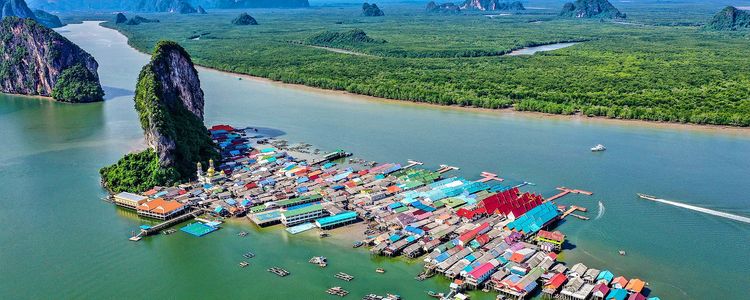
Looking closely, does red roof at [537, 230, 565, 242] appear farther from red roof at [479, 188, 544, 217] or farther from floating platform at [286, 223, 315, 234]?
floating platform at [286, 223, 315, 234]

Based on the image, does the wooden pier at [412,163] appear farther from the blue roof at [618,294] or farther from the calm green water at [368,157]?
the blue roof at [618,294]

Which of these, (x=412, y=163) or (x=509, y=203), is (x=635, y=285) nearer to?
(x=509, y=203)

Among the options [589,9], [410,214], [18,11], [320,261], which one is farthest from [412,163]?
[589,9]

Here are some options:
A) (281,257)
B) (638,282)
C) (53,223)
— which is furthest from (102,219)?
(638,282)

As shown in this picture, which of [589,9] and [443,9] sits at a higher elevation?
[443,9]

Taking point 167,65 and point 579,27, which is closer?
point 167,65

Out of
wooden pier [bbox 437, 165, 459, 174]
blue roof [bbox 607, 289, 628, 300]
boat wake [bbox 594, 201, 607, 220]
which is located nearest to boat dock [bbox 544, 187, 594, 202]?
boat wake [bbox 594, 201, 607, 220]

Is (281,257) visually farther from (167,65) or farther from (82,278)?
(167,65)
